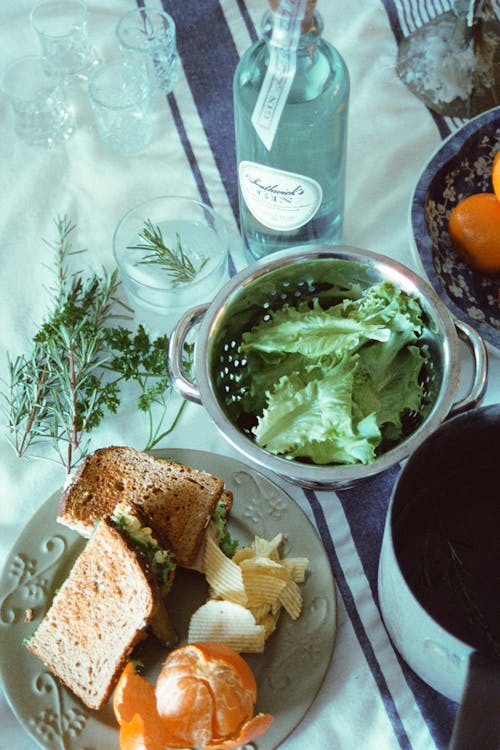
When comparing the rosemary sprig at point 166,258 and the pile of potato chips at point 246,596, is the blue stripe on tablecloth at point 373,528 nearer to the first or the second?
the pile of potato chips at point 246,596

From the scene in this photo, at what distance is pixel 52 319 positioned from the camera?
984mm

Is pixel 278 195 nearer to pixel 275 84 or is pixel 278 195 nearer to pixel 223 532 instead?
pixel 275 84

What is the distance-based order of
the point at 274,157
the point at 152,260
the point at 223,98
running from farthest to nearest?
the point at 223,98
the point at 152,260
the point at 274,157

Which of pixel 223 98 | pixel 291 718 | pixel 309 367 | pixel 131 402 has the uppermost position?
pixel 223 98

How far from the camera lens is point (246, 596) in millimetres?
819

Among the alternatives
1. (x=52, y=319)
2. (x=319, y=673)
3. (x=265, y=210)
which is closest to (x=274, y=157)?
(x=265, y=210)

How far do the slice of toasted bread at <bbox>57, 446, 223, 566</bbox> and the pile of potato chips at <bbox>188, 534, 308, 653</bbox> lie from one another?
35 mm

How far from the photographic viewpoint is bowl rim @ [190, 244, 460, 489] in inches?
29.0

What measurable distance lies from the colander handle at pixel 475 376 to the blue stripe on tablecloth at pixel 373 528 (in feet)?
0.46

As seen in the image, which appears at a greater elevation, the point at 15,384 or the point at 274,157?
the point at 274,157

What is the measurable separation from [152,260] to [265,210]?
0.17 metres

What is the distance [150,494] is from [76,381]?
0.16 m

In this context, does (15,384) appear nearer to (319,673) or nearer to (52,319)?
(52,319)

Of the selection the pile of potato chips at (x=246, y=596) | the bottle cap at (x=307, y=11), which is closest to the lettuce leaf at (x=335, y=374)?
the pile of potato chips at (x=246, y=596)
